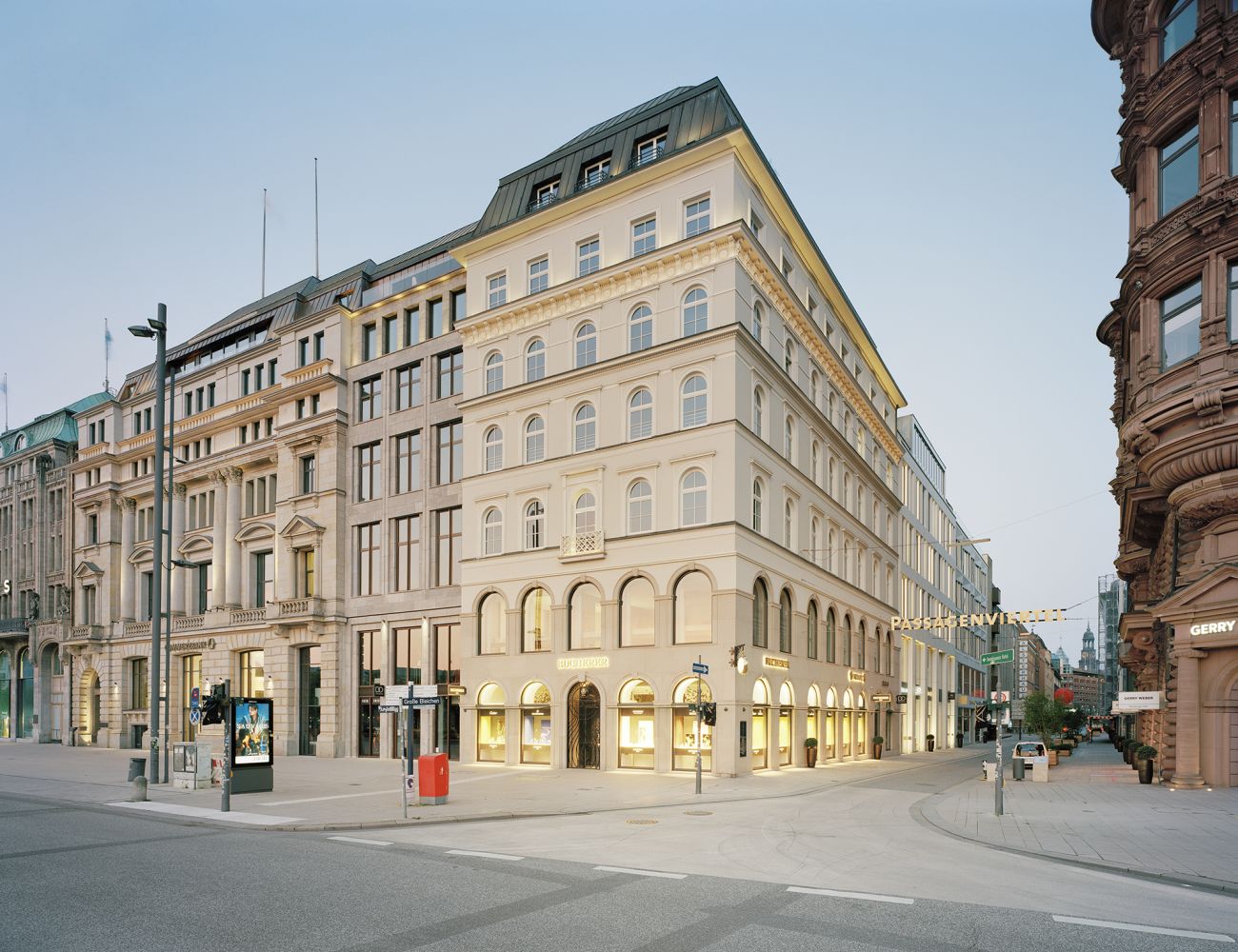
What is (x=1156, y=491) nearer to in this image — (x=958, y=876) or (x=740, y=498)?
(x=740, y=498)

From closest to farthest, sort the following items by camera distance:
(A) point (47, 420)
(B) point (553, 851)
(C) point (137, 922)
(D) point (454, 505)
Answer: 1. (C) point (137, 922)
2. (B) point (553, 851)
3. (D) point (454, 505)
4. (A) point (47, 420)

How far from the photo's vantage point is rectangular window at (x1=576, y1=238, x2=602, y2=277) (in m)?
39.5

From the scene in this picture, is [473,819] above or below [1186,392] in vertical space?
below

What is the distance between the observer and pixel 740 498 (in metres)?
34.8

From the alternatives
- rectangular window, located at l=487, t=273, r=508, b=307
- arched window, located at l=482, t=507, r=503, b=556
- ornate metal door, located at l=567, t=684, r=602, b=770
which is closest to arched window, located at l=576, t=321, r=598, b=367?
rectangular window, located at l=487, t=273, r=508, b=307

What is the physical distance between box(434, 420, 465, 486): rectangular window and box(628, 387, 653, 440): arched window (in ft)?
34.6

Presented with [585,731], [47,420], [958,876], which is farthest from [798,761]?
[47,420]

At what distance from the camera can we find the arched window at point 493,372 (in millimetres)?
42125

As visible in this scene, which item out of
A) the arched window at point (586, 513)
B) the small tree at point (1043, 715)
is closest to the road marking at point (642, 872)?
the arched window at point (586, 513)

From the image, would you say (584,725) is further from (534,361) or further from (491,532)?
(534,361)

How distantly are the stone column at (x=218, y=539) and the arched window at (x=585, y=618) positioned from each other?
25.7 metres

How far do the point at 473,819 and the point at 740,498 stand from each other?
1744cm

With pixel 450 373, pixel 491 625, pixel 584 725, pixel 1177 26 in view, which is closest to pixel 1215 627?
pixel 1177 26

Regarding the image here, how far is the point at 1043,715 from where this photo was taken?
64938 mm
